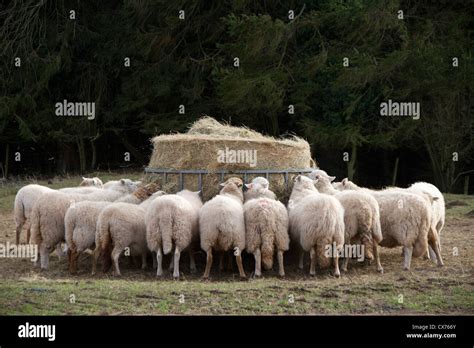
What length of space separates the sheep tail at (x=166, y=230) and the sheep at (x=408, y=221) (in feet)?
10.9

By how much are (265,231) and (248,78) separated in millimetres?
13034

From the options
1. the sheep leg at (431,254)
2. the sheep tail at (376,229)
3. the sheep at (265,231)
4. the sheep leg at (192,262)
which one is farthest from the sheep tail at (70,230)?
the sheep leg at (431,254)

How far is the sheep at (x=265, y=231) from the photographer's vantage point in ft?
36.0

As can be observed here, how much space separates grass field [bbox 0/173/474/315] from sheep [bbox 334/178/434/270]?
334 millimetres

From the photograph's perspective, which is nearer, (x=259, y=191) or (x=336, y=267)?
(x=336, y=267)

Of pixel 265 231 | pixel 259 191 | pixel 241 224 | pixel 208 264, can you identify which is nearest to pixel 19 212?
pixel 208 264

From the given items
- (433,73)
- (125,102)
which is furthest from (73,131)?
(433,73)

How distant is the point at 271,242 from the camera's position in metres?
11.0

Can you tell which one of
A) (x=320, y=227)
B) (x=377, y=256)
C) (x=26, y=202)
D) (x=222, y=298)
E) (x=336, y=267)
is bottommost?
(x=222, y=298)

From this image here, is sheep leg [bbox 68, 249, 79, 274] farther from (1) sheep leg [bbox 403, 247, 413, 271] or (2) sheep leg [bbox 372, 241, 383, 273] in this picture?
(1) sheep leg [bbox 403, 247, 413, 271]

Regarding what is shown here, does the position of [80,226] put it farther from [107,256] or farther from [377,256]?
[377,256]

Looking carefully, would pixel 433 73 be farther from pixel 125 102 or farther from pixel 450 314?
pixel 450 314

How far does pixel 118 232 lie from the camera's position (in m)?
11.2

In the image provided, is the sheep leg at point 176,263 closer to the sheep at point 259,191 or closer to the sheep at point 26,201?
the sheep at point 259,191
